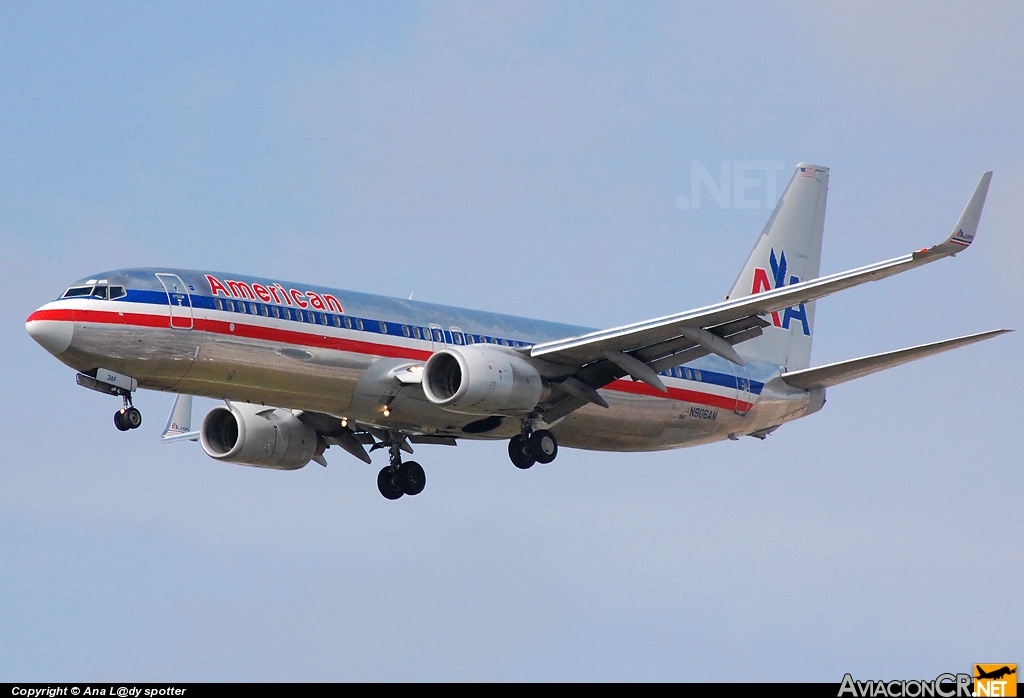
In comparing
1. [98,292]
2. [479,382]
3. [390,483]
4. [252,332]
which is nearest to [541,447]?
[479,382]

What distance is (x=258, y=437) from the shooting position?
45031 mm

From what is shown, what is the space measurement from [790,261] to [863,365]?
30.7 feet

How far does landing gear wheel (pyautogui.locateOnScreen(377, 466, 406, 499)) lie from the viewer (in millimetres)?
46000

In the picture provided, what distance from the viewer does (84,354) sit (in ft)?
122

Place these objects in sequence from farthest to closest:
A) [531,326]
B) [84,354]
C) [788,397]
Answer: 1. [788,397]
2. [531,326]
3. [84,354]

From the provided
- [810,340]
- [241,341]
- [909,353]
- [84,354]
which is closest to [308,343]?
[241,341]

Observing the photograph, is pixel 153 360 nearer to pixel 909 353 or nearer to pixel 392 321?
pixel 392 321

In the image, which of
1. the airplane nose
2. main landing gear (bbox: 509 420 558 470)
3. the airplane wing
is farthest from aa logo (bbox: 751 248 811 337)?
the airplane nose

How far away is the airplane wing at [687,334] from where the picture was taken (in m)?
36.2

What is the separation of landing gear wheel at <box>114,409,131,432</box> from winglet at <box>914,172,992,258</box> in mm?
17794

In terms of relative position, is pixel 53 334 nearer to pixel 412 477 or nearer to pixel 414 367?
pixel 414 367

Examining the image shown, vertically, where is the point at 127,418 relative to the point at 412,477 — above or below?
below

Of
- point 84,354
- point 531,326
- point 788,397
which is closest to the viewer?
point 84,354

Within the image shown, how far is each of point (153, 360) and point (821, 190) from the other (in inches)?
1009
